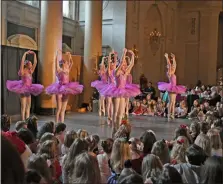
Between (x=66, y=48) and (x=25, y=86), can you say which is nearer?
(x=25, y=86)

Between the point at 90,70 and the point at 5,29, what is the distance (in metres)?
4.56

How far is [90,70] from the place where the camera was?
1586 cm

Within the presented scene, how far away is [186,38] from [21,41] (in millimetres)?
12697

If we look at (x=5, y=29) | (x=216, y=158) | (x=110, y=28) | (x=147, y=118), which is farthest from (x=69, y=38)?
(x=216, y=158)

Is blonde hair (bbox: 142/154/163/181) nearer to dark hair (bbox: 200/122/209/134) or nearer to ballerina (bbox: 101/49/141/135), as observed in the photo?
dark hair (bbox: 200/122/209/134)

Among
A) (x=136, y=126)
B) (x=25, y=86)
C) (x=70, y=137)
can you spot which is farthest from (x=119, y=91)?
(x=70, y=137)

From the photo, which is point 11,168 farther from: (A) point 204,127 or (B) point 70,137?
(A) point 204,127

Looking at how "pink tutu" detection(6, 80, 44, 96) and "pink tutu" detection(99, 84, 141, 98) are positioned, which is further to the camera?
"pink tutu" detection(6, 80, 44, 96)

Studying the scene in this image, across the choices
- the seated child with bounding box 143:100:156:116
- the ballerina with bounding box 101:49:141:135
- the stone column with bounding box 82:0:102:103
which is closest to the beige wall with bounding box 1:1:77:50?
the stone column with bounding box 82:0:102:103

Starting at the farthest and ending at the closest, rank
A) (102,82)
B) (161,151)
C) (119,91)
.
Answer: (102,82), (119,91), (161,151)

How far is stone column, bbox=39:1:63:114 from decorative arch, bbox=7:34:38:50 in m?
0.66

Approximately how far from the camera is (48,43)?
13.2 m

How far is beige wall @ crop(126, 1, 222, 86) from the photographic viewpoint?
67.6 feet

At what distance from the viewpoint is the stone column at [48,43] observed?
1324 cm
